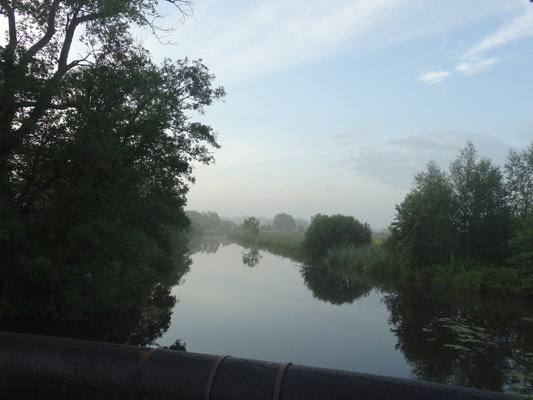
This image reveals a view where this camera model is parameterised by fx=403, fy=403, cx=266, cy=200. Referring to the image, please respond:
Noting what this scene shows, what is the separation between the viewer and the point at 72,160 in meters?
9.61

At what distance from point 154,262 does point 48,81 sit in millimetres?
13557

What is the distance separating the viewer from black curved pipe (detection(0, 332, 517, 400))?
5.05 metres

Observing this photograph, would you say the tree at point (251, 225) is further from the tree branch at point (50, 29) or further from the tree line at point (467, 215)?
the tree branch at point (50, 29)

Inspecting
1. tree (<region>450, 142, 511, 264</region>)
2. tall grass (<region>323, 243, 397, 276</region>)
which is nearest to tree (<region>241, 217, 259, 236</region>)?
tall grass (<region>323, 243, 397, 276</region>)

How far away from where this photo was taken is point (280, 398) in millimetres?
5098

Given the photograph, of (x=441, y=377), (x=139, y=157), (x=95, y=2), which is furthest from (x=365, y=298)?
(x=95, y=2)

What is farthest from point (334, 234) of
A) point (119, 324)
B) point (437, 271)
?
point (119, 324)

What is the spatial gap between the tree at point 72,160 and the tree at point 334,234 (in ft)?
88.2

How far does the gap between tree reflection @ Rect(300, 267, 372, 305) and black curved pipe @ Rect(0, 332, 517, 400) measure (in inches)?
525

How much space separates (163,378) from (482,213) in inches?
953

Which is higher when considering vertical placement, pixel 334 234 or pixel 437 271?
pixel 334 234

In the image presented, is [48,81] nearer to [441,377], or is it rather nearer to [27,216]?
[27,216]

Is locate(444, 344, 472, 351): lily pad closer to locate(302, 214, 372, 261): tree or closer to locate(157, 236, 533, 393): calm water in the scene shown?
locate(157, 236, 533, 393): calm water

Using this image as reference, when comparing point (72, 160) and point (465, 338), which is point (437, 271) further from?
point (72, 160)
